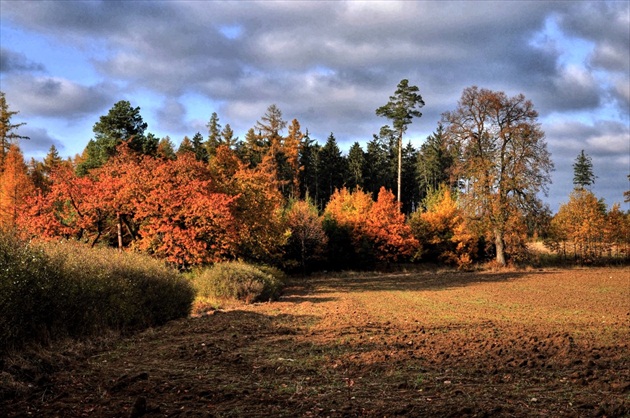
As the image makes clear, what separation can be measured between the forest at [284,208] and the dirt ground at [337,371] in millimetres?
11364

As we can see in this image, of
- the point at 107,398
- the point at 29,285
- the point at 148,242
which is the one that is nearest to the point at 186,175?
the point at 148,242

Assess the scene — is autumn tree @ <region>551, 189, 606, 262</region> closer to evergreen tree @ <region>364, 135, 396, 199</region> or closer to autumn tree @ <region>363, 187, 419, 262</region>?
autumn tree @ <region>363, 187, 419, 262</region>

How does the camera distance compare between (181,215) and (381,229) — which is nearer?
(181,215)

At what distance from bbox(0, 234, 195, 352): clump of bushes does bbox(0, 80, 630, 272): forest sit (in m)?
8.44

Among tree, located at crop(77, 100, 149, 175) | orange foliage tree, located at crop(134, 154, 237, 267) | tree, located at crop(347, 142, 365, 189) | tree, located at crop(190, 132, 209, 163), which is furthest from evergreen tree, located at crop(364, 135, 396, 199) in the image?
orange foliage tree, located at crop(134, 154, 237, 267)

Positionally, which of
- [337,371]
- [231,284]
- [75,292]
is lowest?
[337,371]

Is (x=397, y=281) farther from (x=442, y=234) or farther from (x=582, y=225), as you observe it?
(x=582, y=225)

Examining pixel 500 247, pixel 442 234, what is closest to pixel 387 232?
pixel 442 234

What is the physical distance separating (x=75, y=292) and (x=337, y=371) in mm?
6137

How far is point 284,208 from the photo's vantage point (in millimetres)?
50719

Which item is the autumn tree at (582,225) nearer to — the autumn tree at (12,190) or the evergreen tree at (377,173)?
the evergreen tree at (377,173)

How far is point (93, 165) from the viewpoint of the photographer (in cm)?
4469

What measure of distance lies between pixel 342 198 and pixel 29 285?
159ft

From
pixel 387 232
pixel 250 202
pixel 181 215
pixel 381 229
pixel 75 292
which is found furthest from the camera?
pixel 387 232
